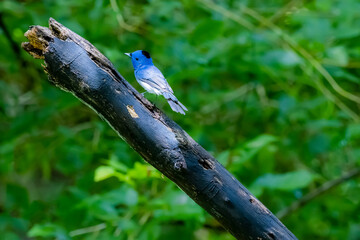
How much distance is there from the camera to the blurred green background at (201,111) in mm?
1501

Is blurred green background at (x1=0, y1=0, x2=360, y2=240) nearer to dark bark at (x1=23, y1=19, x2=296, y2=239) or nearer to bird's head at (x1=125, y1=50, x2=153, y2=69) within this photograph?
bird's head at (x1=125, y1=50, x2=153, y2=69)

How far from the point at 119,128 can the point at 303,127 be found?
133 centimetres

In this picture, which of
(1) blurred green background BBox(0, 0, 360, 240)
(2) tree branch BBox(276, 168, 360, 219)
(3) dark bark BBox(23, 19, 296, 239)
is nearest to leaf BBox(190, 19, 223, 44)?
(1) blurred green background BBox(0, 0, 360, 240)

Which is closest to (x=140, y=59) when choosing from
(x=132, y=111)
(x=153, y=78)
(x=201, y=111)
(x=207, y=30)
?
(x=153, y=78)

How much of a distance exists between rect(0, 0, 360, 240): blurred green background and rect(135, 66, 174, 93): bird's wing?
405 millimetres

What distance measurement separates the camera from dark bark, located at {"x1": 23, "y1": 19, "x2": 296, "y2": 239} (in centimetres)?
77

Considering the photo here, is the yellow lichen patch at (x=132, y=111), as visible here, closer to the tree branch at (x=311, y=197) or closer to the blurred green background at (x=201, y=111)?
the blurred green background at (x=201, y=111)

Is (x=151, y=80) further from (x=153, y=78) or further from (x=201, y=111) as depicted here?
(x=201, y=111)

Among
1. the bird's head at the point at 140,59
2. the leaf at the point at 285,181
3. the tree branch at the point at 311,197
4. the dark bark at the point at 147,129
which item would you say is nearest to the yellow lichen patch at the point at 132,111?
the dark bark at the point at 147,129

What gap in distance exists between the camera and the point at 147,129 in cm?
78

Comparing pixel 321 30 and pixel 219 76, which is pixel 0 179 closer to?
pixel 219 76

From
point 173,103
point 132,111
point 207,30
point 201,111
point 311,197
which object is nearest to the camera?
point 132,111

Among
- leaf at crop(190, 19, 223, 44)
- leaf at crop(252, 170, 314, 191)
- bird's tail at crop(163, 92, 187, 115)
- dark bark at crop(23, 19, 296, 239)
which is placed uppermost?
leaf at crop(190, 19, 223, 44)

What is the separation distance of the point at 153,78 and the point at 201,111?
1.16 metres
